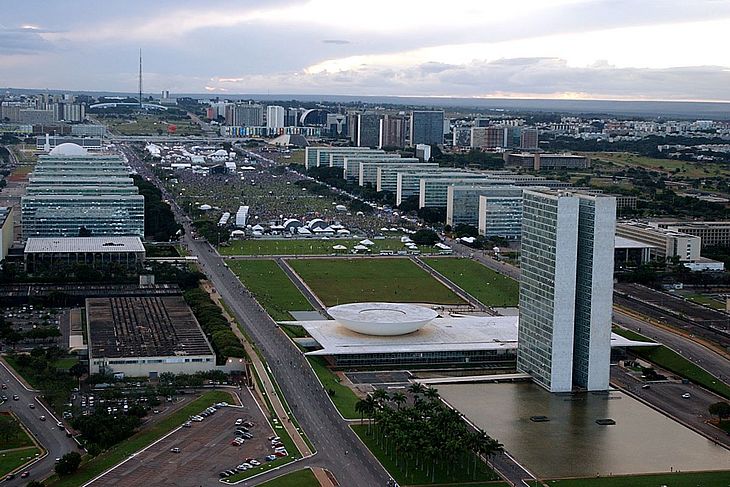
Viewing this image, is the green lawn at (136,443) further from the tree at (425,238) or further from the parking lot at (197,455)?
the tree at (425,238)

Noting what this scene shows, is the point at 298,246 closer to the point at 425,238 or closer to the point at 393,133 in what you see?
the point at 425,238

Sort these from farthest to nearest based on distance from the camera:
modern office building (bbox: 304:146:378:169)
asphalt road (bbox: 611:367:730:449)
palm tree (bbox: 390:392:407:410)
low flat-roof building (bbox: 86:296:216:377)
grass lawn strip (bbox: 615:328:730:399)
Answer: modern office building (bbox: 304:146:378:169) → low flat-roof building (bbox: 86:296:216:377) → grass lawn strip (bbox: 615:328:730:399) → asphalt road (bbox: 611:367:730:449) → palm tree (bbox: 390:392:407:410)

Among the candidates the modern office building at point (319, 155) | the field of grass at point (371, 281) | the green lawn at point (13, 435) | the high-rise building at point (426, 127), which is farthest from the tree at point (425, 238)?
the high-rise building at point (426, 127)

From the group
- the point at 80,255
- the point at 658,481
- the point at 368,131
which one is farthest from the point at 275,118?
the point at 658,481

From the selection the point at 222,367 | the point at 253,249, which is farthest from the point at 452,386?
the point at 253,249

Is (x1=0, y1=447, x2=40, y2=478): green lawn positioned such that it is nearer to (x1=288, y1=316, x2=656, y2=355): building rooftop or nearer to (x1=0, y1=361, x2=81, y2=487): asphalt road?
(x1=0, y1=361, x2=81, y2=487): asphalt road

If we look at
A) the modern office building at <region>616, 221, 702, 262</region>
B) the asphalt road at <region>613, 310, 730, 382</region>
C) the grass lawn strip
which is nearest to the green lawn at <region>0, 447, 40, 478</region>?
the grass lawn strip
